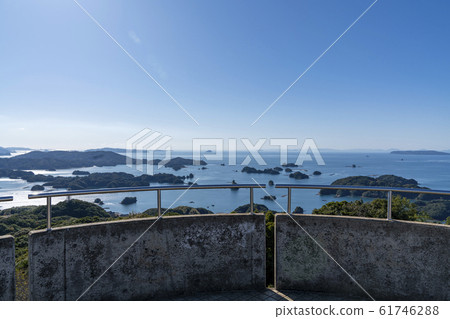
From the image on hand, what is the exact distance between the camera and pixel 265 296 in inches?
143

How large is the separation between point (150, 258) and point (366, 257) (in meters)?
2.83

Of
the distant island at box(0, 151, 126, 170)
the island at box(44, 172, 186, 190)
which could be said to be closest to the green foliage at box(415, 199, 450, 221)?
the island at box(44, 172, 186, 190)

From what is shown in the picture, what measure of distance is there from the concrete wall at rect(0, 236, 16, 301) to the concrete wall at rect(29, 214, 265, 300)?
0.16 metres

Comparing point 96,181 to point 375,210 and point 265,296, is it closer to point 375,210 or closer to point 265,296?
point 375,210

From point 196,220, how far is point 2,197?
213 centimetres

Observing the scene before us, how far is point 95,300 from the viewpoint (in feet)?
10.5

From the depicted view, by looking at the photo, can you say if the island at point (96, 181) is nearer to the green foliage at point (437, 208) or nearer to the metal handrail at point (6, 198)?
the metal handrail at point (6, 198)

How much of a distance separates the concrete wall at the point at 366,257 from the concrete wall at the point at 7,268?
3139 mm

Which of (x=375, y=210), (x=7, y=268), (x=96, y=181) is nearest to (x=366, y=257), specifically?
(x=7, y=268)

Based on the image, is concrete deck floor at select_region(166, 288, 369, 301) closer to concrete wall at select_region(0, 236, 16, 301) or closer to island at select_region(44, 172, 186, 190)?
concrete wall at select_region(0, 236, 16, 301)

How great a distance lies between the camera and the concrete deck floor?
139 inches

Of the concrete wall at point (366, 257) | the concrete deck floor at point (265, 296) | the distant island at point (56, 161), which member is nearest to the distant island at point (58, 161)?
the distant island at point (56, 161)

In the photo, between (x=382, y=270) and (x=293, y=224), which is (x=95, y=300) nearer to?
(x=293, y=224)

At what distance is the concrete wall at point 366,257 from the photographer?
323 centimetres
